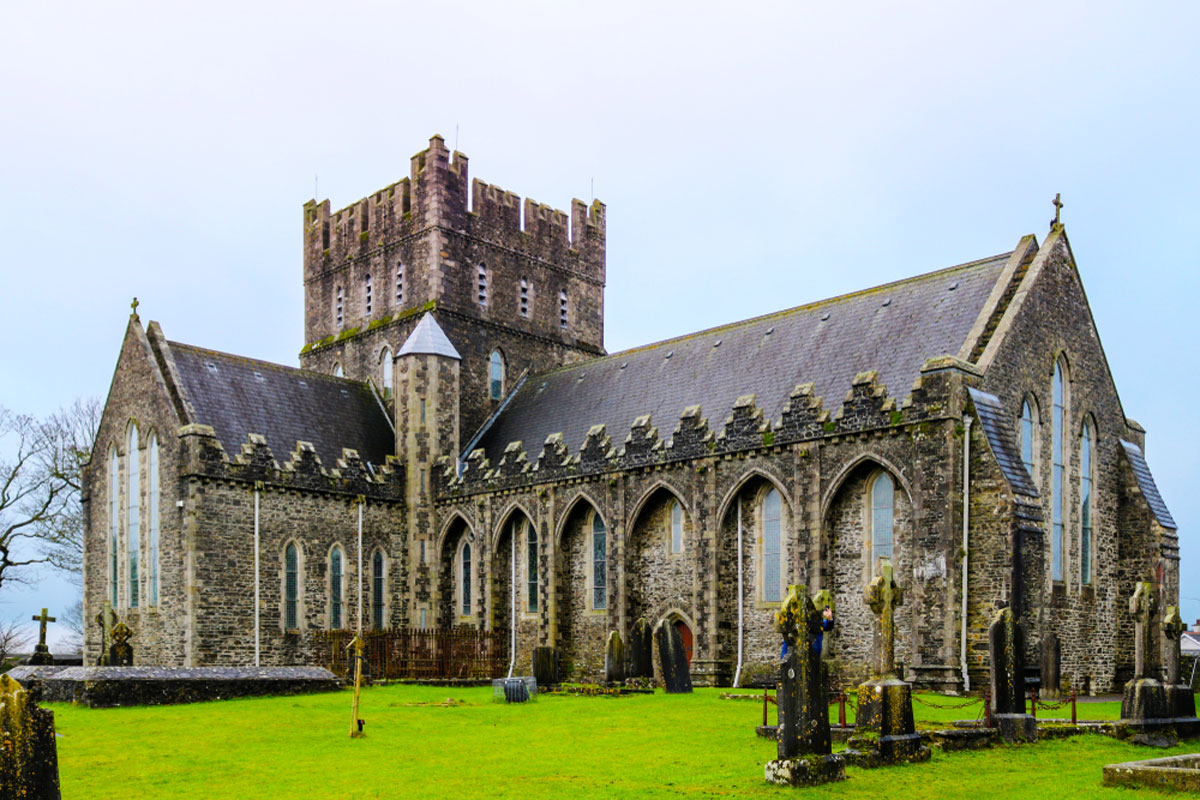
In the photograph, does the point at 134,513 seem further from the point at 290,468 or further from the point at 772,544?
the point at 772,544

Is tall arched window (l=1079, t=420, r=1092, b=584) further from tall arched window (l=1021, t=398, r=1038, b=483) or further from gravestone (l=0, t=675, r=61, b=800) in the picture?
gravestone (l=0, t=675, r=61, b=800)

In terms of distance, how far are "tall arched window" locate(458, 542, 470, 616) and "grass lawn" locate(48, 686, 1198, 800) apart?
13.7m

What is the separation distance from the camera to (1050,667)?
24.5 m

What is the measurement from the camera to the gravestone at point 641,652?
92.9ft

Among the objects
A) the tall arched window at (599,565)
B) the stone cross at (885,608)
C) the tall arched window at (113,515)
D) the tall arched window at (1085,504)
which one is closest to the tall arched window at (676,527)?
the tall arched window at (599,565)

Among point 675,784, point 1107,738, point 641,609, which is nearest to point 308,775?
point 675,784

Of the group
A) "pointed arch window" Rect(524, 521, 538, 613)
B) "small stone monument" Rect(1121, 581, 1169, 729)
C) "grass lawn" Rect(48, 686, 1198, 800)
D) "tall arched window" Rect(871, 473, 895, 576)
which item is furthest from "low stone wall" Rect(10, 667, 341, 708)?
"small stone monument" Rect(1121, 581, 1169, 729)

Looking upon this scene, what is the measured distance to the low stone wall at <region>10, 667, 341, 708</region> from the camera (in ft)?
76.8

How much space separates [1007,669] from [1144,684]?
2556 millimetres

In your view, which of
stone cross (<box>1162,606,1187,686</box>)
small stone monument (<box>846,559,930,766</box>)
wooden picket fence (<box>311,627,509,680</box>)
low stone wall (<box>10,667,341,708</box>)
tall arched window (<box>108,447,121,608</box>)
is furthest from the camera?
tall arched window (<box>108,447,121,608</box>)

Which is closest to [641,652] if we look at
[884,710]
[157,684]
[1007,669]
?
[157,684]

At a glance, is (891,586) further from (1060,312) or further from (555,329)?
(555,329)

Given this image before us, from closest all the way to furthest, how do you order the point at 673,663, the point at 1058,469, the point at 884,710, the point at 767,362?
the point at 884,710, the point at 673,663, the point at 1058,469, the point at 767,362

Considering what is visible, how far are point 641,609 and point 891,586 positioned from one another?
15.3m
